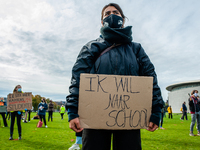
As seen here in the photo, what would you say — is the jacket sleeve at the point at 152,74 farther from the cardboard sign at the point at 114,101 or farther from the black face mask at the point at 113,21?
the black face mask at the point at 113,21

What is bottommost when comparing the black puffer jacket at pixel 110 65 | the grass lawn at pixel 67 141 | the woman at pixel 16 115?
the grass lawn at pixel 67 141

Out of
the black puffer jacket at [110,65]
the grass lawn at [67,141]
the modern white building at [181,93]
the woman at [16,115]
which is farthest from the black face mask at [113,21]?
the modern white building at [181,93]

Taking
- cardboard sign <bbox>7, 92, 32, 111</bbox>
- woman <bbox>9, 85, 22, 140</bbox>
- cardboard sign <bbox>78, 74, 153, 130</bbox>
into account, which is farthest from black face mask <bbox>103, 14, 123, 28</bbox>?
woman <bbox>9, 85, 22, 140</bbox>

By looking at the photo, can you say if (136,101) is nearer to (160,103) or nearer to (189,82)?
(160,103)

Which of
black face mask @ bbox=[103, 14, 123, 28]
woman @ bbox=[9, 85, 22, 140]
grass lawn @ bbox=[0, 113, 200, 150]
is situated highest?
black face mask @ bbox=[103, 14, 123, 28]

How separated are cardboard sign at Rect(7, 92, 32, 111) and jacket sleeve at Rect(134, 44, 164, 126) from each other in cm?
564

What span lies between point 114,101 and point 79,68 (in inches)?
22.4

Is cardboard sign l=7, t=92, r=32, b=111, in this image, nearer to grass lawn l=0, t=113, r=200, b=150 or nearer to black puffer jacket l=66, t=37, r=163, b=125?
grass lawn l=0, t=113, r=200, b=150

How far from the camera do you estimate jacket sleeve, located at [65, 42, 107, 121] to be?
5.55ft

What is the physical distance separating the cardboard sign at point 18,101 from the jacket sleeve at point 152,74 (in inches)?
222

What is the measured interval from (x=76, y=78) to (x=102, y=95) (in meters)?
0.36

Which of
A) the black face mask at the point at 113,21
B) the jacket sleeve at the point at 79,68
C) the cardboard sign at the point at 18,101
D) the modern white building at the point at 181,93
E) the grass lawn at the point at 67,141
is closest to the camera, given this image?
the jacket sleeve at the point at 79,68

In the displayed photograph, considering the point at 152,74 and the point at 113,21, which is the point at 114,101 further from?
the point at 113,21

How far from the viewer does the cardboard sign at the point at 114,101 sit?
170cm
